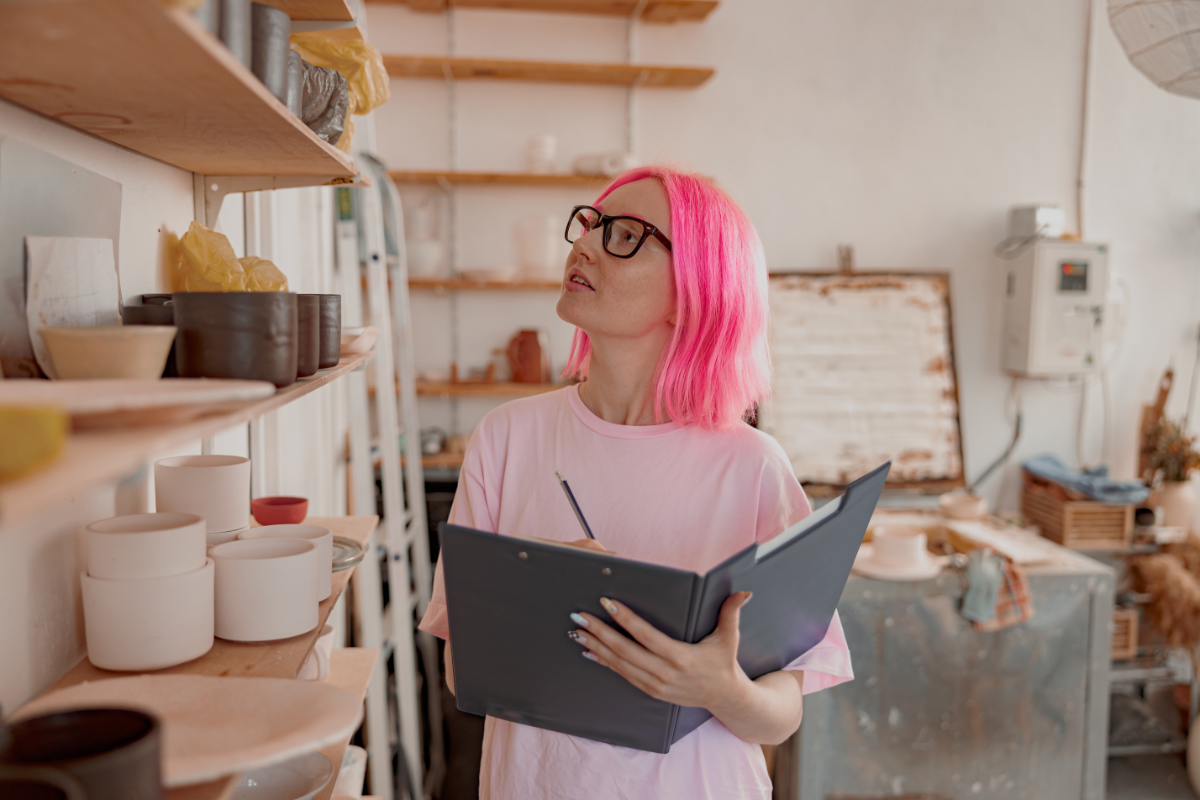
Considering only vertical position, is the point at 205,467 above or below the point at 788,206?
below

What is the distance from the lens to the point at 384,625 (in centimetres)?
263

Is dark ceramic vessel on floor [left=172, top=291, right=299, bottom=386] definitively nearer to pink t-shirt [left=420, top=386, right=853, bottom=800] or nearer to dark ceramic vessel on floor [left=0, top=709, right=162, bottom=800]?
dark ceramic vessel on floor [left=0, top=709, right=162, bottom=800]

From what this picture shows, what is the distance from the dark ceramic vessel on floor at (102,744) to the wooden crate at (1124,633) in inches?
144

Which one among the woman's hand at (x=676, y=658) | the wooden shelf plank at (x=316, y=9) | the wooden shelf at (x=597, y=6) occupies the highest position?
the wooden shelf at (x=597, y=6)

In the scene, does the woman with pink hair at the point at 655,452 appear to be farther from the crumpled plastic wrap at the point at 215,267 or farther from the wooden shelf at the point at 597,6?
the wooden shelf at the point at 597,6

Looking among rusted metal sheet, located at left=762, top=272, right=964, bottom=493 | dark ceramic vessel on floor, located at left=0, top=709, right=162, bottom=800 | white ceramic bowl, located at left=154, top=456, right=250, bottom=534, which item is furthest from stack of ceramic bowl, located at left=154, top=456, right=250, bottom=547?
rusted metal sheet, located at left=762, top=272, right=964, bottom=493

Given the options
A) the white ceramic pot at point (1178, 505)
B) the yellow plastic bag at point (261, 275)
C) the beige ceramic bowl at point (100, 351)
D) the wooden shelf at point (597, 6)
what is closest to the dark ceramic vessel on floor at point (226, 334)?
the beige ceramic bowl at point (100, 351)

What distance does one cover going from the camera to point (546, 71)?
311cm

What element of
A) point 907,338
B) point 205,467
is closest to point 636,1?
point 907,338

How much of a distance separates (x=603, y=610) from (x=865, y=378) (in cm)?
269

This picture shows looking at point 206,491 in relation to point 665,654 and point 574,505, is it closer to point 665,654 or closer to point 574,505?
point 574,505

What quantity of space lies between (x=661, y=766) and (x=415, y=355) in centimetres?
243

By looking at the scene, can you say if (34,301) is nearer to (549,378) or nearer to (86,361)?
(86,361)

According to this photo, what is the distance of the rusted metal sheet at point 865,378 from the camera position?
132 inches
